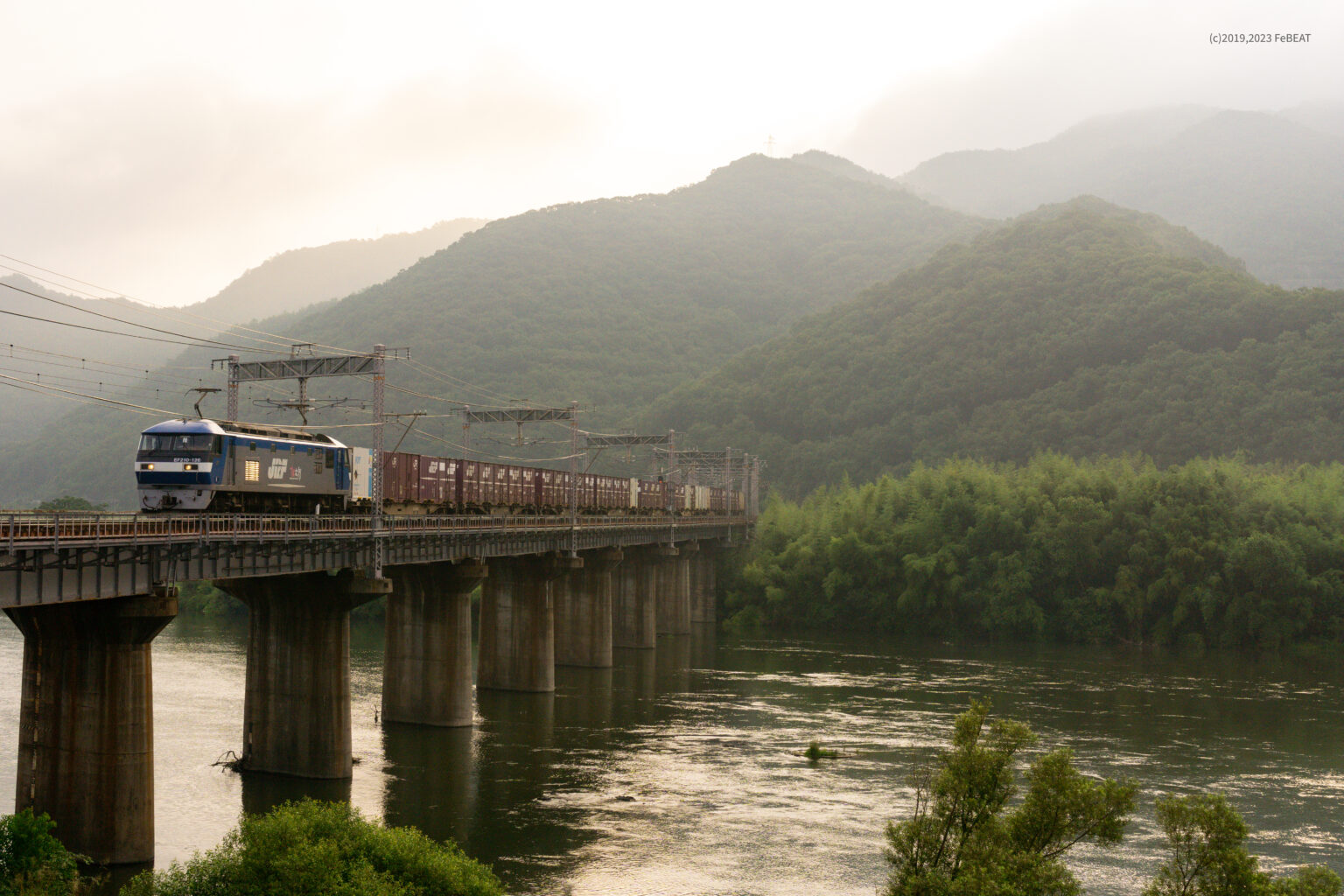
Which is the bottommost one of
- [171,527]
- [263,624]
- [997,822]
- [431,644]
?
[431,644]

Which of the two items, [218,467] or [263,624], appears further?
[263,624]

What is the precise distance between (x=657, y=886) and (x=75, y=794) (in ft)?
60.2

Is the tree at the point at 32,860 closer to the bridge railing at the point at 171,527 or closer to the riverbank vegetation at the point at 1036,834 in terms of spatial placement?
the bridge railing at the point at 171,527

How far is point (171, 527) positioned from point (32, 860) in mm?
10885

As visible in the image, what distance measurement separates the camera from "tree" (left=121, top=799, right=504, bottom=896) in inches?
1091

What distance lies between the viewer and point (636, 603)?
105m

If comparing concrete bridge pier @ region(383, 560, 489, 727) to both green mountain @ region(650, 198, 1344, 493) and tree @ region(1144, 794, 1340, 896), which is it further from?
green mountain @ region(650, 198, 1344, 493)

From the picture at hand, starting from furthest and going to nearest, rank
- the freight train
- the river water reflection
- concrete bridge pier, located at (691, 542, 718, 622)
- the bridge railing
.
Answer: concrete bridge pier, located at (691, 542, 718, 622)
the freight train
the river water reflection
the bridge railing

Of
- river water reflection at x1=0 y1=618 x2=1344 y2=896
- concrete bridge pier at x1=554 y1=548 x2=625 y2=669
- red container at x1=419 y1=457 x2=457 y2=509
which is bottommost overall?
river water reflection at x1=0 y1=618 x2=1344 y2=896

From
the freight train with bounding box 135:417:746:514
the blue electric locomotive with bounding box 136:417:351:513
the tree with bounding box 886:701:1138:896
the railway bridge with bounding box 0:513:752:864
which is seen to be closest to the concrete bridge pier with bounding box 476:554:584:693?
the railway bridge with bounding box 0:513:752:864

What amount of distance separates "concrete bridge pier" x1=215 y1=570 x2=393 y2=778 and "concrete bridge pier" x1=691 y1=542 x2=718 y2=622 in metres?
85.8

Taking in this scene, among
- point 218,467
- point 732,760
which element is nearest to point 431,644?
point 732,760

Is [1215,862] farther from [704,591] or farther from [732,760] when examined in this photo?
[704,591]

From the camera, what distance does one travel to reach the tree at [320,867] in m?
27.7
